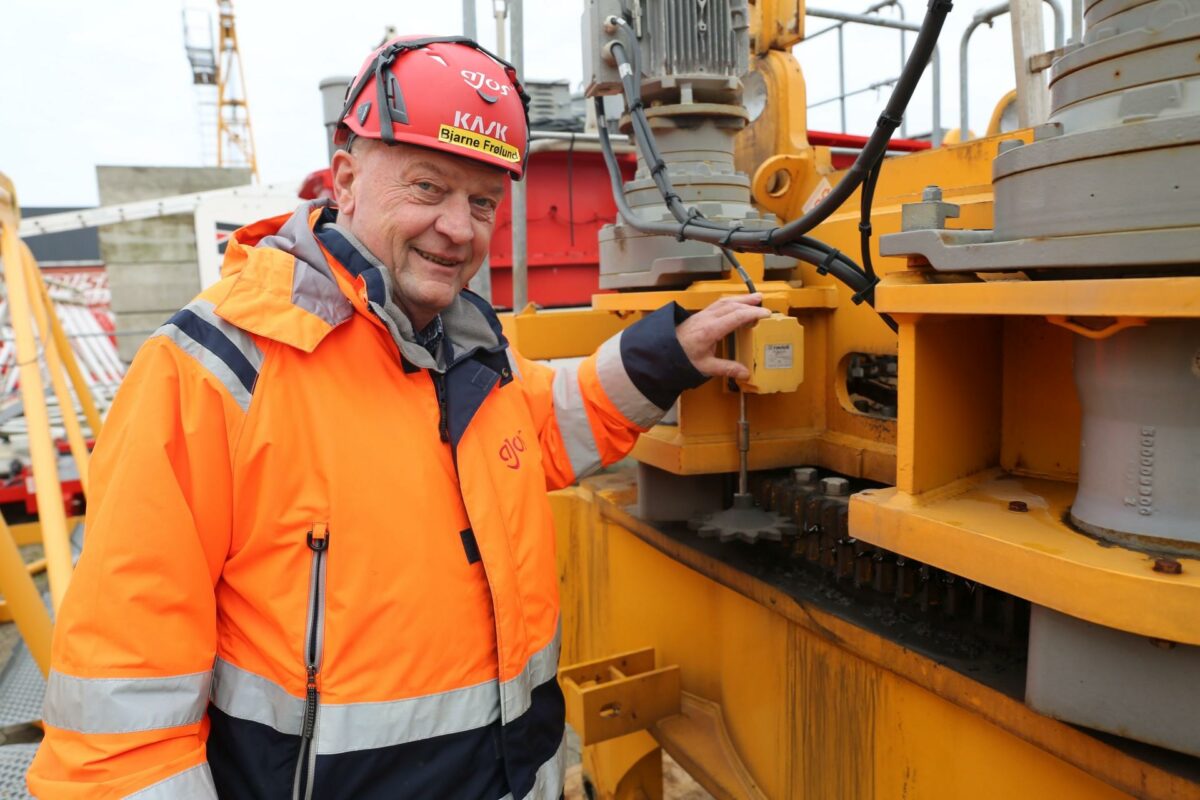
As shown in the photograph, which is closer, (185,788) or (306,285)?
(185,788)

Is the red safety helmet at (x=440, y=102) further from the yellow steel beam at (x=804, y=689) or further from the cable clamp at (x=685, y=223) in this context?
the yellow steel beam at (x=804, y=689)

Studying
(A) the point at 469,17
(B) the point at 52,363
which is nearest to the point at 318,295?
(A) the point at 469,17

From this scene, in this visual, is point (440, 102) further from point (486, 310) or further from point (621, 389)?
point (621, 389)

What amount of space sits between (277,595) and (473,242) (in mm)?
688

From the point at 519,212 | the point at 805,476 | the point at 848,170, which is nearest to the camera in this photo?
the point at 848,170

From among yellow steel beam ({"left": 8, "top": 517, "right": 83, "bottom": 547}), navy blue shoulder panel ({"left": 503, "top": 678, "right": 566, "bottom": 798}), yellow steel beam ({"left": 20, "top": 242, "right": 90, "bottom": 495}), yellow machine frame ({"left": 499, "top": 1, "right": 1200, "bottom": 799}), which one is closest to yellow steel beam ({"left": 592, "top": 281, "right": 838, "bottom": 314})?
yellow machine frame ({"left": 499, "top": 1, "right": 1200, "bottom": 799})

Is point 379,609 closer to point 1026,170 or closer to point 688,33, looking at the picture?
point 1026,170

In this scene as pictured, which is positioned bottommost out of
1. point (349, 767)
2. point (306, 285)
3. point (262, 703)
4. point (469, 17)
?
point (349, 767)

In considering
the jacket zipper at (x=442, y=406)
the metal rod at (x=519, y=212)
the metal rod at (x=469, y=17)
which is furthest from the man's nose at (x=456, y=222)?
the metal rod at (x=469, y=17)

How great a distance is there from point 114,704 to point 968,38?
130 inches

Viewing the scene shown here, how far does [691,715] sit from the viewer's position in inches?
101

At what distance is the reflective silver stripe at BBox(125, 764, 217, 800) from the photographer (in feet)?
3.74

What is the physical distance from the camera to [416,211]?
1.45 m

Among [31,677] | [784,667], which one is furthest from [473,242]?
[31,677]
